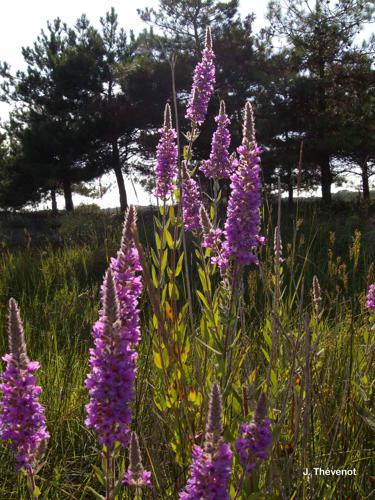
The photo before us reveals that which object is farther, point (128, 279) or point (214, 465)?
point (128, 279)

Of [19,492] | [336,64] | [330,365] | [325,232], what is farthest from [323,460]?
[336,64]

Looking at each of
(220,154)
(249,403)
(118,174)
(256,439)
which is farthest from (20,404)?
(118,174)

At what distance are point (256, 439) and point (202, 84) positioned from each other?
233 centimetres

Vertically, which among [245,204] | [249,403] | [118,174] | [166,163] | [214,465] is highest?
[118,174]

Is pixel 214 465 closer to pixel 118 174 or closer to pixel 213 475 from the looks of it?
pixel 213 475

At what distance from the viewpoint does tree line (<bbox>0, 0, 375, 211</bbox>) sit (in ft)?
67.8

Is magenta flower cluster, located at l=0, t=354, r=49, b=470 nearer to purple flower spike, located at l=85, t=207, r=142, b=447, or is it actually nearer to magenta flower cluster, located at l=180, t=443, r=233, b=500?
purple flower spike, located at l=85, t=207, r=142, b=447

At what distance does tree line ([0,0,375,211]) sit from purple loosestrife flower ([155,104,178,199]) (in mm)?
15494

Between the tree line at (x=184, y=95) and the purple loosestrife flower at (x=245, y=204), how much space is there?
644 inches

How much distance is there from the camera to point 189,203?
3012mm

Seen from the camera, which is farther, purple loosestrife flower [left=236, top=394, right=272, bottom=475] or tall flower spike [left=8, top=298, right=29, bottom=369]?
purple loosestrife flower [left=236, top=394, right=272, bottom=475]

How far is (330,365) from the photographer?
10.8 feet

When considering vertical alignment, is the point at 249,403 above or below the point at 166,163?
below

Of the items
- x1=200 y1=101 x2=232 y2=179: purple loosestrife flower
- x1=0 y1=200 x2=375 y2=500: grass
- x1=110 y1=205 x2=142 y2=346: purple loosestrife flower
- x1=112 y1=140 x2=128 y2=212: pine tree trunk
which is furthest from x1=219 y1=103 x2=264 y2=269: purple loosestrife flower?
x1=112 y1=140 x2=128 y2=212: pine tree trunk
